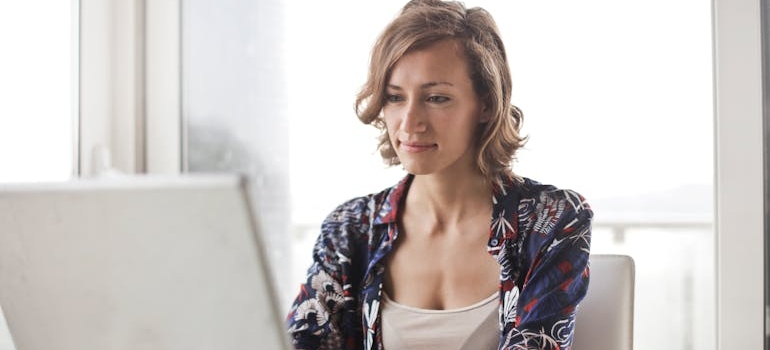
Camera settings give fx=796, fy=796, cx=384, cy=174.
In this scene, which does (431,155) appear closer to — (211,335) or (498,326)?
(498,326)

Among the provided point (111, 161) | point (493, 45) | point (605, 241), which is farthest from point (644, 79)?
point (111, 161)

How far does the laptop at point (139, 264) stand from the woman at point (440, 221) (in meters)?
0.77

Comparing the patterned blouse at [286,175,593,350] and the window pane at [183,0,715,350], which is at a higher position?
the window pane at [183,0,715,350]

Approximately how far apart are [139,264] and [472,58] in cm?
96

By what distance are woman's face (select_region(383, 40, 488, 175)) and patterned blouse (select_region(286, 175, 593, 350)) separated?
0.12 meters

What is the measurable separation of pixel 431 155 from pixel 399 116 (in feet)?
0.33

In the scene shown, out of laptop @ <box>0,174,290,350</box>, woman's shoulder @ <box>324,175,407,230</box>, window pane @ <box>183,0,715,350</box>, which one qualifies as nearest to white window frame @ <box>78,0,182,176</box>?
window pane @ <box>183,0,715,350</box>

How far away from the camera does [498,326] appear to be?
4.40 feet

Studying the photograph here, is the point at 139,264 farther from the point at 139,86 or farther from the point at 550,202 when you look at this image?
the point at 139,86

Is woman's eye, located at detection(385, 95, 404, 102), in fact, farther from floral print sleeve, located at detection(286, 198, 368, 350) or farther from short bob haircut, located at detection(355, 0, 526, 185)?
floral print sleeve, located at detection(286, 198, 368, 350)

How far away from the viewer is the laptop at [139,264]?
1.75ft

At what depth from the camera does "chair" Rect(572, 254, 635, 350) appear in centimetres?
126

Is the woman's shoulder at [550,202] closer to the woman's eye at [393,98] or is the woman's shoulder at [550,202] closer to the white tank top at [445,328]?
the white tank top at [445,328]

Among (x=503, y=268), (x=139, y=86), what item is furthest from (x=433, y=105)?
(x=139, y=86)
